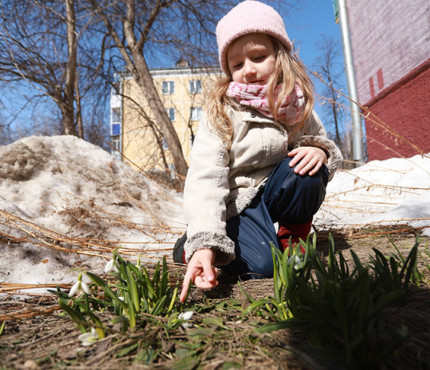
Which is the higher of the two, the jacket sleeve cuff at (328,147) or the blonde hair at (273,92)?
the blonde hair at (273,92)

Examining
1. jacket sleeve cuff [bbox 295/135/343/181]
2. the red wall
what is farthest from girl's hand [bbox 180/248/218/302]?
the red wall

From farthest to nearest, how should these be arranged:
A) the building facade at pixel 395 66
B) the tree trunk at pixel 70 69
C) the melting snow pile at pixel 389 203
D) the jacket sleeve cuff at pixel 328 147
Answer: the tree trunk at pixel 70 69
the building facade at pixel 395 66
the melting snow pile at pixel 389 203
the jacket sleeve cuff at pixel 328 147

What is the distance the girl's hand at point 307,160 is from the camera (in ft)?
5.93

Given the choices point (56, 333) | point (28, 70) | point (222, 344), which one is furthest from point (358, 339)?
point (28, 70)

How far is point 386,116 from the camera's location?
5.55 m

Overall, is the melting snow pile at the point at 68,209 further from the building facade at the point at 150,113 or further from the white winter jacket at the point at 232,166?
the white winter jacket at the point at 232,166

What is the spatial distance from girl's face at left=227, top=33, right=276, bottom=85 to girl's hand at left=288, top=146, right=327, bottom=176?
17.4 inches

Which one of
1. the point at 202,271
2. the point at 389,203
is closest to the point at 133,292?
the point at 202,271

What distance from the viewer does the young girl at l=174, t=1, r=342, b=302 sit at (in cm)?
178

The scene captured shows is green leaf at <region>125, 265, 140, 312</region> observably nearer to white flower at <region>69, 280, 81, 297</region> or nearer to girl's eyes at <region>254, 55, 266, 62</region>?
white flower at <region>69, 280, 81, 297</region>

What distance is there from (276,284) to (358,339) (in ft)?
1.57

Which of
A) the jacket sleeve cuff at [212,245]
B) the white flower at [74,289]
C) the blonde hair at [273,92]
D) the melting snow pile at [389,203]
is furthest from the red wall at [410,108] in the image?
the white flower at [74,289]

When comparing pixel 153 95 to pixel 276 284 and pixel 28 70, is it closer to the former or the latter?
pixel 28 70

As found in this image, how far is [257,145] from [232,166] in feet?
0.60
